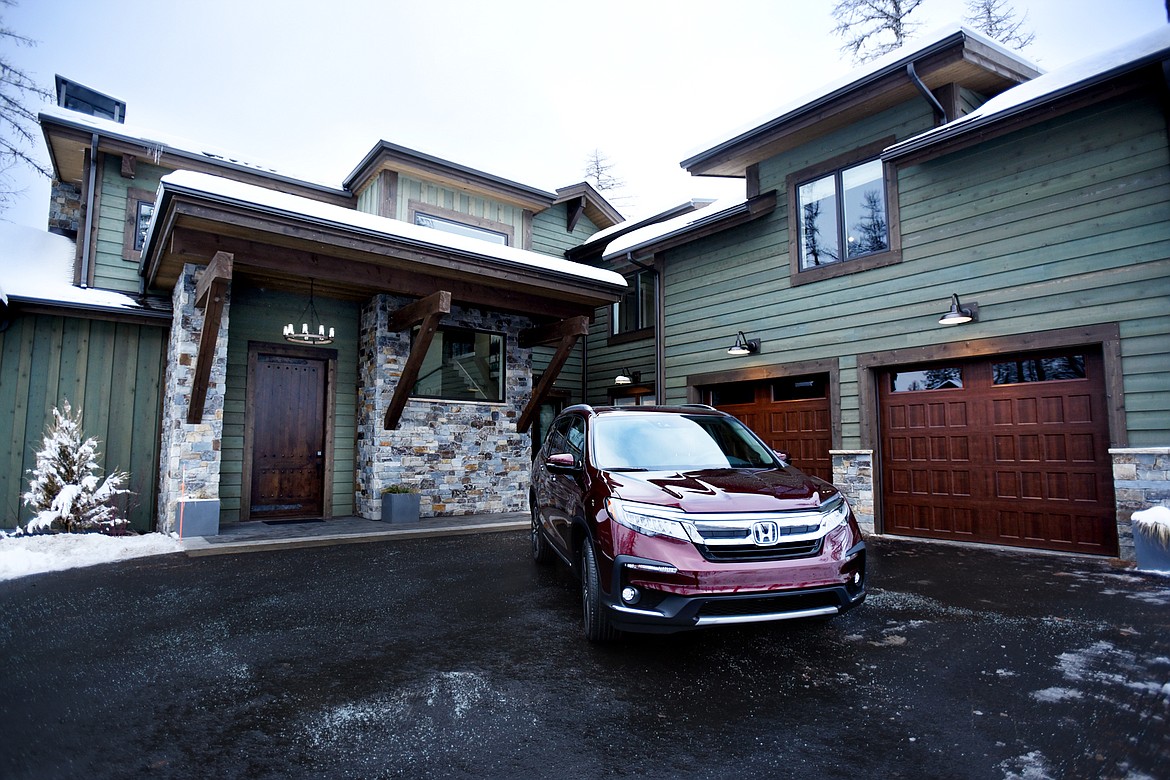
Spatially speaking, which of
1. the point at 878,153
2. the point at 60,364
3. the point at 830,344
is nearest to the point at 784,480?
the point at 830,344

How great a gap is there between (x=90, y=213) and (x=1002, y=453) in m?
13.1

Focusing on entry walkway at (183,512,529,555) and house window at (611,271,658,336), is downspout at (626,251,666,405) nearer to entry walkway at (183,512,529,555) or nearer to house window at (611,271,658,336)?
house window at (611,271,658,336)

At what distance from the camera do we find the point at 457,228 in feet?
39.2

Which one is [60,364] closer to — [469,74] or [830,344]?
[830,344]

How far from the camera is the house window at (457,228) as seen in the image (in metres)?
11.5

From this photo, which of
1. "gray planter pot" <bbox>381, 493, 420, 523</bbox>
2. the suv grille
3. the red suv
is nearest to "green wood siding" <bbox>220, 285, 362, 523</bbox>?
"gray planter pot" <bbox>381, 493, 420, 523</bbox>

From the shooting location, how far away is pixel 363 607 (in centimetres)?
489

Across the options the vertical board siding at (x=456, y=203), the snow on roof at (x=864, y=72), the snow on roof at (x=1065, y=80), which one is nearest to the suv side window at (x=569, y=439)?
the snow on roof at (x=1065, y=80)

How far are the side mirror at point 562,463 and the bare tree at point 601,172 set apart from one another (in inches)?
1083

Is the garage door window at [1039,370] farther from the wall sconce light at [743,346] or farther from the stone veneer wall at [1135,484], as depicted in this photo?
the wall sconce light at [743,346]

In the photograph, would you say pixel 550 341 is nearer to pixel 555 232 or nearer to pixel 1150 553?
pixel 555 232

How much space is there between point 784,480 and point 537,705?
209 cm

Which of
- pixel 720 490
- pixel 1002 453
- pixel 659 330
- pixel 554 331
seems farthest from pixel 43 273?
pixel 1002 453

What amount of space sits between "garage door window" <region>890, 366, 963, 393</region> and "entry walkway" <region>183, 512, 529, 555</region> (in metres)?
5.73
